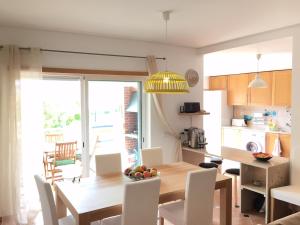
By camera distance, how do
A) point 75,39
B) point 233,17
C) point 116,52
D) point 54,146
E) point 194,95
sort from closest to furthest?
point 233,17 < point 75,39 < point 116,52 < point 54,146 < point 194,95

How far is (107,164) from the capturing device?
10.2 ft

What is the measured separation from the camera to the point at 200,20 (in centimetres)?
302

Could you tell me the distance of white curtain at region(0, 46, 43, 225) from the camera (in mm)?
3215

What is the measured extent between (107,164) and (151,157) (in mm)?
640

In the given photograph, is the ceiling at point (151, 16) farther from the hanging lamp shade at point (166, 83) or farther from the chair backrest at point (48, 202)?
the chair backrest at point (48, 202)

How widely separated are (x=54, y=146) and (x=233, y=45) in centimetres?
333

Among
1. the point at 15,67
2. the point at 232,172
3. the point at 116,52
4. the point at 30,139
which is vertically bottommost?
the point at 232,172

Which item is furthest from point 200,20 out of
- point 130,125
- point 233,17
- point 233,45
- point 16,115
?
point 16,115

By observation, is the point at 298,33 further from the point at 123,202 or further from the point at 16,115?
the point at 16,115

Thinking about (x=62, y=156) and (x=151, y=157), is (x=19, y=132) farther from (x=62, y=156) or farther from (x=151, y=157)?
(x=151, y=157)

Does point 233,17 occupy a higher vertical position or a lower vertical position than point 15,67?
higher

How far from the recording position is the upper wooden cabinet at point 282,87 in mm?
5922

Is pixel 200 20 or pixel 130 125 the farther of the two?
pixel 130 125

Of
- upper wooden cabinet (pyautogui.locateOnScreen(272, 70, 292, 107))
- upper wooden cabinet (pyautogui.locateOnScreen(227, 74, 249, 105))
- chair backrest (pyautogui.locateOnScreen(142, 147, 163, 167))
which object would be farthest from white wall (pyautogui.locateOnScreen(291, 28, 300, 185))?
upper wooden cabinet (pyautogui.locateOnScreen(227, 74, 249, 105))
